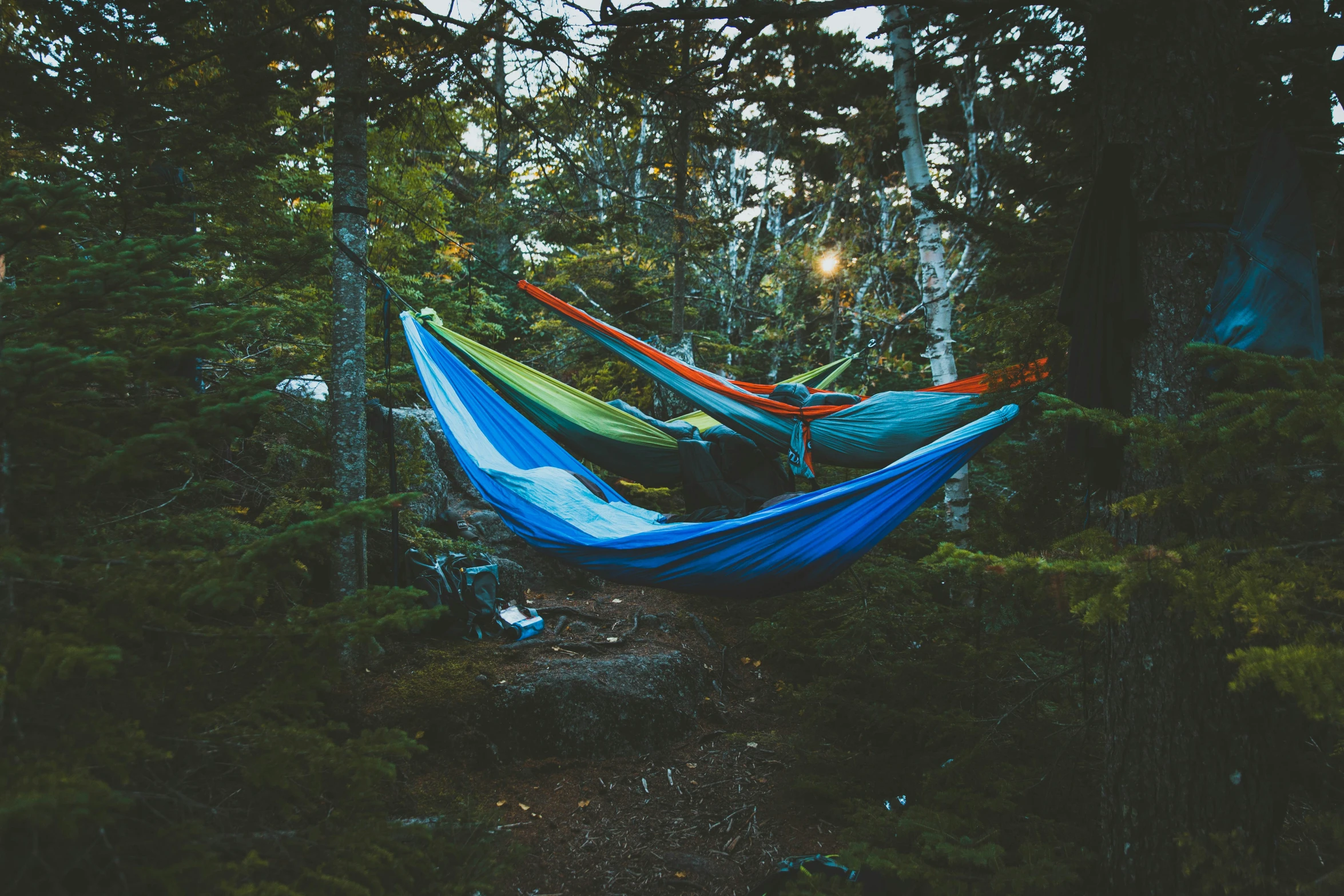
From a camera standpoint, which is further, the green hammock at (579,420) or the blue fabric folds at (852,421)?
the green hammock at (579,420)

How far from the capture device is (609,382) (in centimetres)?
513

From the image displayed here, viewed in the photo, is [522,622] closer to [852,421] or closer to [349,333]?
[349,333]

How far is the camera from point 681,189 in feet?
13.9

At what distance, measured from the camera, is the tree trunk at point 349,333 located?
2.44 meters

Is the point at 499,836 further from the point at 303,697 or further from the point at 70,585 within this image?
the point at 70,585

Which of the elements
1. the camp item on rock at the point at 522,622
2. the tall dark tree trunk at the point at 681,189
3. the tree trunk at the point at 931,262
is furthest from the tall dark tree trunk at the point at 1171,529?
the camp item on rock at the point at 522,622

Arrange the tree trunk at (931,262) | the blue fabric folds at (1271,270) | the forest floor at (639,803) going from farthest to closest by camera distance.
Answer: the tree trunk at (931,262) < the forest floor at (639,803) < the blue fabric folds at (1271,270)

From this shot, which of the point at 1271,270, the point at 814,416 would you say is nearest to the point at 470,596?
the point at 814,416

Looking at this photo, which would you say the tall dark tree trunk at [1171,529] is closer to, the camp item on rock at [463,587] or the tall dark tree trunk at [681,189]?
the tall dark tree trunk at [681,189]

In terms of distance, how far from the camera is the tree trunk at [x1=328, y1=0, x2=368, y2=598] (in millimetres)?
2443

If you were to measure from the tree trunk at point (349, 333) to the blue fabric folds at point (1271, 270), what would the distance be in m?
2.52

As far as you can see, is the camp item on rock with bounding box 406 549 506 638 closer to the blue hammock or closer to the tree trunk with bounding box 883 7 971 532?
the blue hammock

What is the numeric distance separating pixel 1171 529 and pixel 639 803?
1675 millimetres

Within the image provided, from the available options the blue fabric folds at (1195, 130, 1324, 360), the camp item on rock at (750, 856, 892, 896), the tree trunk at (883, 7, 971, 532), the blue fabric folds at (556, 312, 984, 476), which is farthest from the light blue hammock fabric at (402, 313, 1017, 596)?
the tree trunk at (883, 7, 971, 532)
